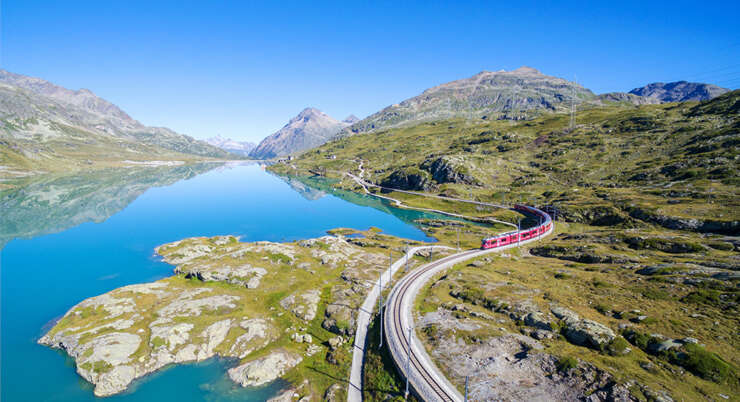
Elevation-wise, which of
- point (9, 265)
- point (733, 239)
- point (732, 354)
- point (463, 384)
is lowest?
point (9, 265)

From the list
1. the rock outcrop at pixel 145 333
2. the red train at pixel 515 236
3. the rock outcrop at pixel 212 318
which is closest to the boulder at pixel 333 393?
the rock outcrop at pixel 212 318

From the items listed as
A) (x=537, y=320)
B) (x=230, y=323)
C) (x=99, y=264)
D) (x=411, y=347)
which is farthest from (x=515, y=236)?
(x=99, y=264)

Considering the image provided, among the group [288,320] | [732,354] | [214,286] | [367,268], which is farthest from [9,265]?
[732,354]

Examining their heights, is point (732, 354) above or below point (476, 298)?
above

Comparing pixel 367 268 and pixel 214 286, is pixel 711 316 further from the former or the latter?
pixel 214 286

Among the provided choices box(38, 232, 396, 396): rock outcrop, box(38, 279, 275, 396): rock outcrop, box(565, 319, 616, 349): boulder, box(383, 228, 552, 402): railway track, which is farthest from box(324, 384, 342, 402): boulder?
box(565, 319, 616, 349): boulder

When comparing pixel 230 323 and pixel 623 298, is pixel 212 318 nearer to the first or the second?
pixel 230 323
